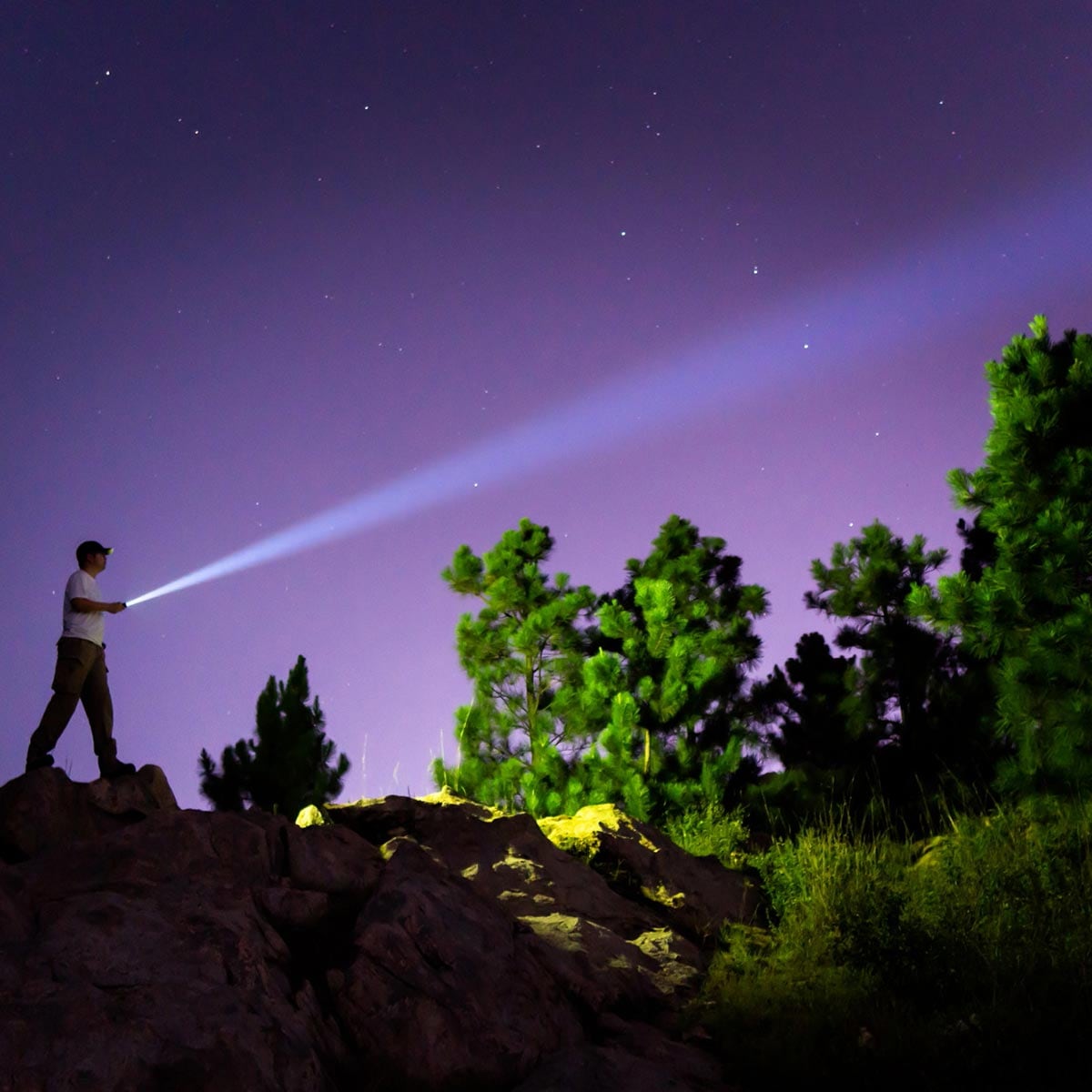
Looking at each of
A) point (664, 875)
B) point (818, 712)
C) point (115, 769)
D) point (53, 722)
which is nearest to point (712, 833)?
point (664, 875)

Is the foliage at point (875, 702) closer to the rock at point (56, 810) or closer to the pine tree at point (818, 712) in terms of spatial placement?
the pine tree at point (818, 712)

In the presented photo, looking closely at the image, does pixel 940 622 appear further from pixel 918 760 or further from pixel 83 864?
pixel 83 864

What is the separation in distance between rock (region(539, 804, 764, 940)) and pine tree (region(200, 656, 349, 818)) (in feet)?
17.0

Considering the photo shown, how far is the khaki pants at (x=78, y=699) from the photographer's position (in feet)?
25.1

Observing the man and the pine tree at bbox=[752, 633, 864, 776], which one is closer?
the man

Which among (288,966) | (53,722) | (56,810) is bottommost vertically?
(288,966)

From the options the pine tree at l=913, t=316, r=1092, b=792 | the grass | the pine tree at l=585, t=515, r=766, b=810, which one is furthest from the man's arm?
the pine tree at l=913, t=316, r=1092, b=792

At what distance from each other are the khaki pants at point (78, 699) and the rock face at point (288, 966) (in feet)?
2.79

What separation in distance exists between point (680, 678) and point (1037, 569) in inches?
197

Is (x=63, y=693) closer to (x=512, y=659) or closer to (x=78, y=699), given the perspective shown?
(x=78, y=699)

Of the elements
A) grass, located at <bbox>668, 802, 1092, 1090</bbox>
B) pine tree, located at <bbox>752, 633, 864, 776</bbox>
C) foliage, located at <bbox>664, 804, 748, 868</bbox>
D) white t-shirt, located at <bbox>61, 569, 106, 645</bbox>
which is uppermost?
white t-shirt, located at <bbox>61, 569, 106, 645</bbox>

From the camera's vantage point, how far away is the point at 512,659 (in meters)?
16.8

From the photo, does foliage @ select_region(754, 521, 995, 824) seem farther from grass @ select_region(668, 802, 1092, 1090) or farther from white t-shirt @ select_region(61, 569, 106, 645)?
white t-shirt @ select_region(61, 569, 106, 645)

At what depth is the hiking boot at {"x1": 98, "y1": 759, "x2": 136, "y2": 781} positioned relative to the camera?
24.3 feet
